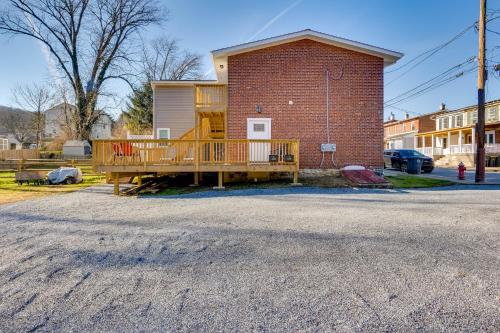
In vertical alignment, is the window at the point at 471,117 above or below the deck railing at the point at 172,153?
above

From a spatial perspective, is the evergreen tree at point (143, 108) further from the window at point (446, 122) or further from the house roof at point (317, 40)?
the window at point (446, 122)

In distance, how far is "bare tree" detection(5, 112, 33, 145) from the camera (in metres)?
49.8

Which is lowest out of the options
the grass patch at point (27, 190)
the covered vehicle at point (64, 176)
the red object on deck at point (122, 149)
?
the grass patch at point (27, 190)

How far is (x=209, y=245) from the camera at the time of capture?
13.9 feet

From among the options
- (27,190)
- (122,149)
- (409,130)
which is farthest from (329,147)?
(409,130)

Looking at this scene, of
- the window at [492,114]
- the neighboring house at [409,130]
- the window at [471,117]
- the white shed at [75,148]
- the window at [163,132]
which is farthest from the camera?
the neighboring house at [409,130]

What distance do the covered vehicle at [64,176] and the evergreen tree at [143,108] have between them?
16.8 m

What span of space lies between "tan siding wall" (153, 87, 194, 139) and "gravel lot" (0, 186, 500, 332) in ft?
36.3

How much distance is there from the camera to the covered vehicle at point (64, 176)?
15180 millimetres

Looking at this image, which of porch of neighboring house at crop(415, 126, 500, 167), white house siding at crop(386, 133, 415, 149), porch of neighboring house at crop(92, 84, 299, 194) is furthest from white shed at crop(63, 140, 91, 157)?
white house siding at crop(386, 133, 415, 149)

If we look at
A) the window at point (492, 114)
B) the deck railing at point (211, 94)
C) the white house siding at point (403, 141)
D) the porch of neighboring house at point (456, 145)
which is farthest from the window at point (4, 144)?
the window at point (492, 114)

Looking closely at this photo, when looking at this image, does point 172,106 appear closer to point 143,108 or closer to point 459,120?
point 143,108

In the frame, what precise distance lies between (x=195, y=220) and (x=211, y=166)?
514cm

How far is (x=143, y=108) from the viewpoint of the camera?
3183 centimetres
